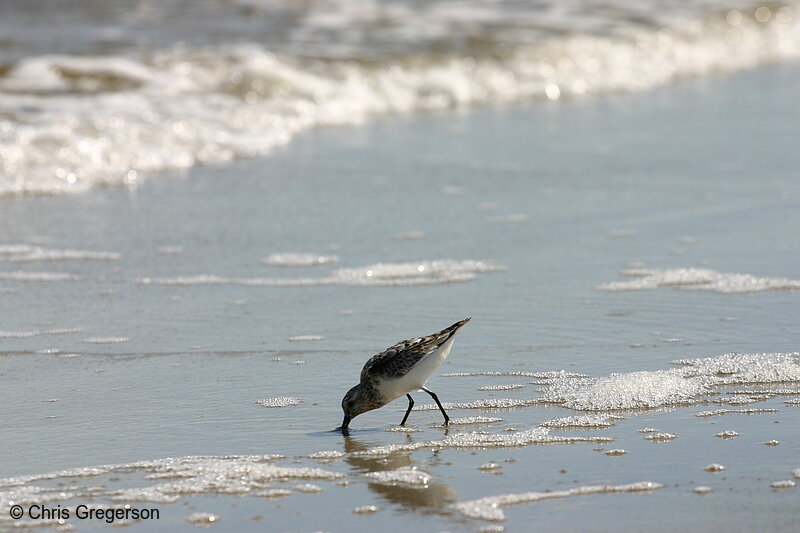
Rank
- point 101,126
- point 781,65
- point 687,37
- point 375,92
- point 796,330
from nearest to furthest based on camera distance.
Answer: point 796,330, point 101,126, point 375,92, point 781,65, point 687,37

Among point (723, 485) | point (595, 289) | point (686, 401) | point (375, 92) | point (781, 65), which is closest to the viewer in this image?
point (723, 485)

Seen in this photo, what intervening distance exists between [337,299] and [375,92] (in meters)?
6.59

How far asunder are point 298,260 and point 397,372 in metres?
2.52

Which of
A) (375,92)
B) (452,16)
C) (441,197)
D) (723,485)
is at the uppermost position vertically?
(452,16)

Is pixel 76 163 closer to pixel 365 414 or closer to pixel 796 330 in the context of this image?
pixel 365 414

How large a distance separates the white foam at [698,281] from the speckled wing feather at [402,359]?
1862mm

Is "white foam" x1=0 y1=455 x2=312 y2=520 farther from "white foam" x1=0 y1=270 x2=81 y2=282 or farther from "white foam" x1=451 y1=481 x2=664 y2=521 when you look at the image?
"white foam" x1=0 y1=270 x2=81 y2=282

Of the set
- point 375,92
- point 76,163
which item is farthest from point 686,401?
point 375,92

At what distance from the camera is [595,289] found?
585 centimetres

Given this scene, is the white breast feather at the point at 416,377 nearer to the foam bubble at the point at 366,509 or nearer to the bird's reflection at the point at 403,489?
the bird's reflection at the point at 403,489

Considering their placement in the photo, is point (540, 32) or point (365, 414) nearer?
point (365, 414)

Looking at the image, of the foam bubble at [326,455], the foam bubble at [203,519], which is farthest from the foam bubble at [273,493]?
the foam bubble at [326,455]

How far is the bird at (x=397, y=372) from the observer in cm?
417

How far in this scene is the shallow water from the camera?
360cm
